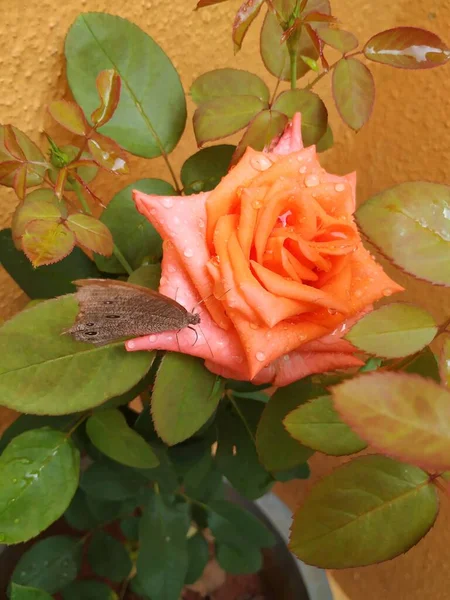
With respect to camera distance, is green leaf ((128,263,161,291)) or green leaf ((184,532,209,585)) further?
green leaf ((184,532,209,585))

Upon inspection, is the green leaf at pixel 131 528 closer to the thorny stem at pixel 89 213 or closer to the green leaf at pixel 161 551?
the green leaf at pixel 161 551

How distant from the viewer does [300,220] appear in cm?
30

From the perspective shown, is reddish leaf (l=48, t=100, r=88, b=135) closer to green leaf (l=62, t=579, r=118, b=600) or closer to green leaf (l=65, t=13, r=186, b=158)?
green leaf (l=65, t=13, r=186, b=158)

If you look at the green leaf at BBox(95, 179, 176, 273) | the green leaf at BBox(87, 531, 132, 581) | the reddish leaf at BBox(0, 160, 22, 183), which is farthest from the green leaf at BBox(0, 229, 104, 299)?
the green leaf at BBox(87, 531, 132, 581)

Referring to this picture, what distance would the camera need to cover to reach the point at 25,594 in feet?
1.16

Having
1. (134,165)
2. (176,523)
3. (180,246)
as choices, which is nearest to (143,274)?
(180,246)

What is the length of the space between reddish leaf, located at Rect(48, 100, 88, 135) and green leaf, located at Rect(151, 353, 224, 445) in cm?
16

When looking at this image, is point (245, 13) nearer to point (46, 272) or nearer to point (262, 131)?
point (262, 131)

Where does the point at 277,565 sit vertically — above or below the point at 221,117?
below

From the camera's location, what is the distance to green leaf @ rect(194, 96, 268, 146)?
1.25 feet

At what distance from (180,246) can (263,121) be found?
0.43ft

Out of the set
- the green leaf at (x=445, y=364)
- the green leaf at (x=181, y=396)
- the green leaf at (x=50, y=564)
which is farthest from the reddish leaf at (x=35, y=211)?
the green leaf at (x=50, y=564)

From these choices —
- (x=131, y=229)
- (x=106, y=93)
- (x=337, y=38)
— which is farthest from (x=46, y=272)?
(x=337, y=38)

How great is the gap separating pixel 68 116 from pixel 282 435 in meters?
0.27
